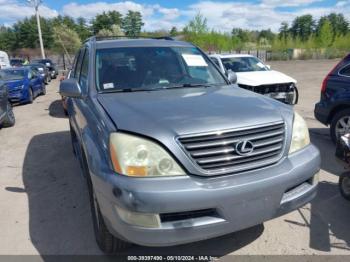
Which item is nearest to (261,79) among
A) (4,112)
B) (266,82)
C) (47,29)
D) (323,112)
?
(266,82)

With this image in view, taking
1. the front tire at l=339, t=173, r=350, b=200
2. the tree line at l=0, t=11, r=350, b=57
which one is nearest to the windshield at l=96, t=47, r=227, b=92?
the front tire at l=339, t=173, r=350, b=200

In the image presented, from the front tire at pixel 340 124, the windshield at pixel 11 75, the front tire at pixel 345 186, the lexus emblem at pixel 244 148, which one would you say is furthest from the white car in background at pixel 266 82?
the windshield at pixel 11 75

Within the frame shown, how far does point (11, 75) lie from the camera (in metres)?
13.6

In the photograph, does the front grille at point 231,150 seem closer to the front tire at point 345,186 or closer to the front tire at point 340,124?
the front tire at point 345,186

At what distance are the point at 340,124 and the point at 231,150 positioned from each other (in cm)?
406

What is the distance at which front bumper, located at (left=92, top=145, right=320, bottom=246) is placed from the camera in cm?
221

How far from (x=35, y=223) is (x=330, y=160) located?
170 inches

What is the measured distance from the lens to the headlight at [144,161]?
230 centimetres

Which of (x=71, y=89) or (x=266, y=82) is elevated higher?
(x=71, y=89)

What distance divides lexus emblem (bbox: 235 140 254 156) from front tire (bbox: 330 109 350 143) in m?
3.79

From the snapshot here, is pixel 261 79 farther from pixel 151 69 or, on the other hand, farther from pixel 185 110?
pixel 185 110

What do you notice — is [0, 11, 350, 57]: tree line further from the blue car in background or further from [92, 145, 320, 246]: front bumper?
[92, 145, 320, 246]: front bumper

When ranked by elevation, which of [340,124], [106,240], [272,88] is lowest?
[106,240]

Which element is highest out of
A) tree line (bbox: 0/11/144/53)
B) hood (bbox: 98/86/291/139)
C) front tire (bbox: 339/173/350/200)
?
tree line (bbox: 0/11/144/53)
